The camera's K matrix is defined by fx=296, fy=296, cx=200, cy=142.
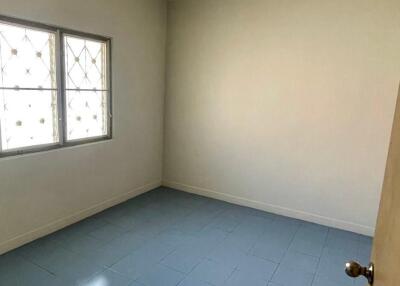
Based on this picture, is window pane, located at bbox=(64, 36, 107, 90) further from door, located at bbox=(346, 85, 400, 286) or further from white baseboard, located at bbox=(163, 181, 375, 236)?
door, located at bbox=(346, 85, 400, 286)

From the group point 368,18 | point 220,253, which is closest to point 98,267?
point 220,253

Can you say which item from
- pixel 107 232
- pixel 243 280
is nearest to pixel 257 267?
pixel 243 280

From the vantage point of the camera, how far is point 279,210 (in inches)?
139

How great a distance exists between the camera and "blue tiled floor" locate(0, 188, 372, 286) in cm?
228

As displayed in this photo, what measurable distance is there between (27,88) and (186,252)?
200 cm

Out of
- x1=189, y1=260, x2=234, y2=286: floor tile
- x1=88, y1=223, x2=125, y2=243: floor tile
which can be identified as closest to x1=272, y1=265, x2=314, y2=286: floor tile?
x1=189, y1=260, x2=234, y2=286: floor tile

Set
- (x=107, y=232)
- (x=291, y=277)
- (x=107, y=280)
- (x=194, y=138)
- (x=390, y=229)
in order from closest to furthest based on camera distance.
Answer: (x=390, y=229) → (x=107, y=280) → (x=291, y=277) → (x=107, y=232) → (x=194, y=138)

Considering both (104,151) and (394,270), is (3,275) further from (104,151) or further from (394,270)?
(394,270)

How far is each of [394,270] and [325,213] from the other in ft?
9.19

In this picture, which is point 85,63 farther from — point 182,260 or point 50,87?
point 182,260

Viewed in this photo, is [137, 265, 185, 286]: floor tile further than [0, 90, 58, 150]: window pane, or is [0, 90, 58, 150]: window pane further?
[0, 90, 58, 150]: window pane

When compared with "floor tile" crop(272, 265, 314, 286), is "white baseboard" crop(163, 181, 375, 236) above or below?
above

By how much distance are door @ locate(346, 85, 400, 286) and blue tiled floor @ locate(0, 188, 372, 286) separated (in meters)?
1.57

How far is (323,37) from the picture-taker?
9.93ft
